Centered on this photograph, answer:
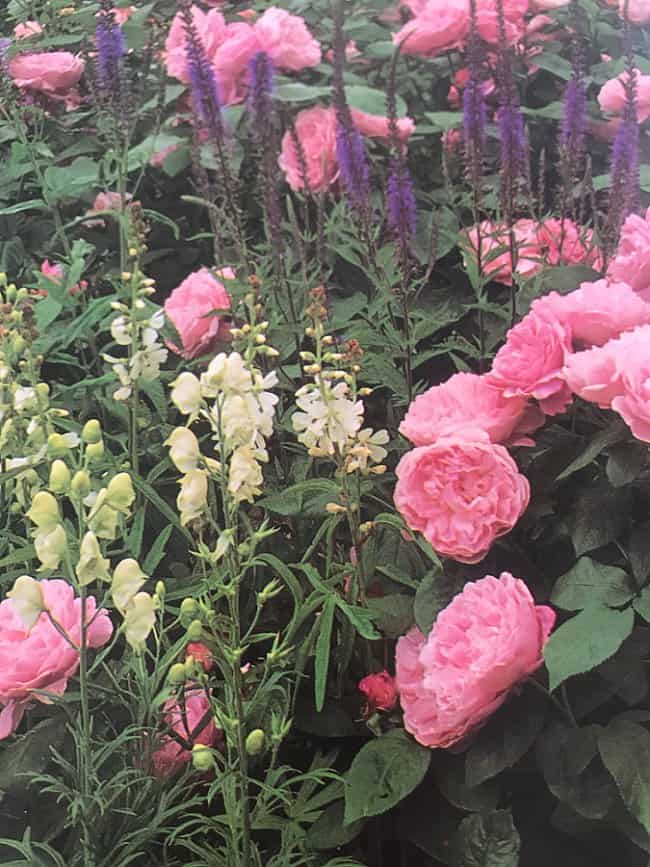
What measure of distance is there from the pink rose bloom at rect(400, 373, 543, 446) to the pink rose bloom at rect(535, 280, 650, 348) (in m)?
0.09

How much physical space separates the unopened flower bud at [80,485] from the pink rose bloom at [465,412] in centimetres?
34

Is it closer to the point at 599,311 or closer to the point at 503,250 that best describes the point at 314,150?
the point at 503,250

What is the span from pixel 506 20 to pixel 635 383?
2.54ft

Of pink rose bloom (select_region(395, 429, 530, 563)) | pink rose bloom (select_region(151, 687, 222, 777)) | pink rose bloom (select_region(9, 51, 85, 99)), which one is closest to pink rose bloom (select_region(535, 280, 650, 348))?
pink rose bloom (select_region(395, 429, 530, 563))

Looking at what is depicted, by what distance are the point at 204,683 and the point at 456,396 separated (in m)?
0.35

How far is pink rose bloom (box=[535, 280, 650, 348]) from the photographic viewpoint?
0.96 metres

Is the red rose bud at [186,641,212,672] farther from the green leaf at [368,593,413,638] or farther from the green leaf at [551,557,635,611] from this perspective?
the green leaf at [551,557,635,611]

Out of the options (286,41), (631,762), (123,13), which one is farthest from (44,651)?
(123,13)

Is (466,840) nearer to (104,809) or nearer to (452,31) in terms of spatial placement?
(104,809)

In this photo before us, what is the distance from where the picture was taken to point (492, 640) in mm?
859

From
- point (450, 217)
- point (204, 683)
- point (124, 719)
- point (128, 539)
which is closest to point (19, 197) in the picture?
point (450, 217)

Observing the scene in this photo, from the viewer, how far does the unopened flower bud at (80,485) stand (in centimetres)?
72

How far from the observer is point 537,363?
0.94 metres

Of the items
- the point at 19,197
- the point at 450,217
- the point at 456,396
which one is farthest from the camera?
the point at 19,197
